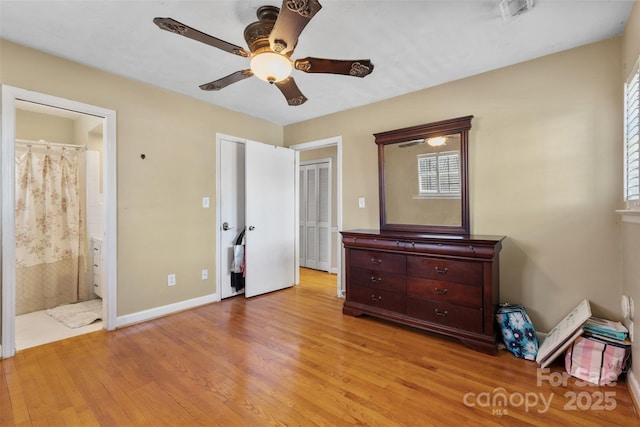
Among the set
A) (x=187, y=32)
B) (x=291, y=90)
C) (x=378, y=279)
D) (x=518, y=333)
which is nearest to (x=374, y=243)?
(x=378, y=279)

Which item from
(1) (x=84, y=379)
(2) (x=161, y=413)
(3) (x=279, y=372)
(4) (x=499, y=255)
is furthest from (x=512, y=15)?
(1) (x=84, y=379)

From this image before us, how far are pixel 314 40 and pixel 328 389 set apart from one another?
239 cm

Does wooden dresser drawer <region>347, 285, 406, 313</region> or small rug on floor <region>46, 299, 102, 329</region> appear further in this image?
small rug on floor <region>46, 299, 102, 329</region>

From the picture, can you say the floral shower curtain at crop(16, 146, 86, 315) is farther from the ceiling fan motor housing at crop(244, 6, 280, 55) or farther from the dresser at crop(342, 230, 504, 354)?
the dresser at crop(342, 230, 504, 354)

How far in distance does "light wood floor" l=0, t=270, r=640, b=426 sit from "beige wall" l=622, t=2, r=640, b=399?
0.44m

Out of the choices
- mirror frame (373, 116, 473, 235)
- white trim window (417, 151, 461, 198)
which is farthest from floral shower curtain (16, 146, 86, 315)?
white trim window (417, 151, 461, 198)

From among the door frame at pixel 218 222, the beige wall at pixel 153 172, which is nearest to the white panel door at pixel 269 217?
the door frame at pixel 218 222

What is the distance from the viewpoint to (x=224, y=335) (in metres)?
2.56

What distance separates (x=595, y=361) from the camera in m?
1.87

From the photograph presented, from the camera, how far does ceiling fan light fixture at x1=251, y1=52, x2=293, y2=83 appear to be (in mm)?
1694

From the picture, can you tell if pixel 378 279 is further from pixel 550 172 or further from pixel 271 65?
pixel 271 65

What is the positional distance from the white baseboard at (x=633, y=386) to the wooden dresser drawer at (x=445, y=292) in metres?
0.86

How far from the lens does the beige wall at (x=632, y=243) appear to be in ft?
5.51

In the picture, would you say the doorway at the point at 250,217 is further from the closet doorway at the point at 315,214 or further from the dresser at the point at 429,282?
the dresser at the point at 429,282
